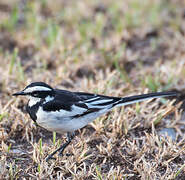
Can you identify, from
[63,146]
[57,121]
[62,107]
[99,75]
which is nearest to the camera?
[57,121]

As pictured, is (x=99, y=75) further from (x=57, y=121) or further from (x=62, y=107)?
(x=57, y=121)

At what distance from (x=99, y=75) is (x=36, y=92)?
6.27 ft

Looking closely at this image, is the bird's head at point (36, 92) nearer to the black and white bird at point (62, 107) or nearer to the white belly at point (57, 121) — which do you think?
the black and white bird at point (62, 107)

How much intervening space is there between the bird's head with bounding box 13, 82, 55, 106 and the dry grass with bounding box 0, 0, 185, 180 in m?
0.48

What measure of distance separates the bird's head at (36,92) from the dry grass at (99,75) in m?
0.48

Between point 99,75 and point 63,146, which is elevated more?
point 99,75

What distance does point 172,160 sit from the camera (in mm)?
4137

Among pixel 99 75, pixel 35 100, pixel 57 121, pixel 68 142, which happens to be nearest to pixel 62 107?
pixel 57 121

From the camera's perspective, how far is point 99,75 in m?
5.77

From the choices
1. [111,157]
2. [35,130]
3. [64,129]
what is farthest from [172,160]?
[35,130]

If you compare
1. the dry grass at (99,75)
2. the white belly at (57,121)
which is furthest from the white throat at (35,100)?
the dry grass at (99,75)

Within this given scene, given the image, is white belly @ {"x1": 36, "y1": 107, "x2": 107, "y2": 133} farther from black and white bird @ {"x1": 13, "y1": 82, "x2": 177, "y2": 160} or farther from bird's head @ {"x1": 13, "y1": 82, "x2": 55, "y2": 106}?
bird's head @ {"x1": 13, "y1": 82, "x2": 55, "y2": 106}

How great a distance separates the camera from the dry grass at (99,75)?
158 inches

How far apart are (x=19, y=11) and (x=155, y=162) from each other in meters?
5.14
